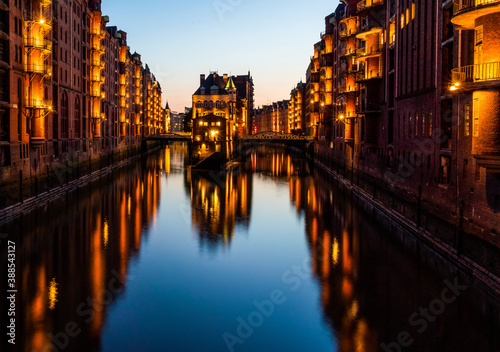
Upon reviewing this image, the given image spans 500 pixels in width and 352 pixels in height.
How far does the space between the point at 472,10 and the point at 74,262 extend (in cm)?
2317

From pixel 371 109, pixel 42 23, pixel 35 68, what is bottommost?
pixel 371 109

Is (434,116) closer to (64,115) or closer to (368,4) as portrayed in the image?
(368,4)

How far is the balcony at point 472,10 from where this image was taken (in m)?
22.5

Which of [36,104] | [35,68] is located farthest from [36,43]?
[36,104]

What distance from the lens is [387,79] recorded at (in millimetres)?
47906

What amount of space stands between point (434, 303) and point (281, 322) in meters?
6.16

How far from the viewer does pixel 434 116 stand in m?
33.4

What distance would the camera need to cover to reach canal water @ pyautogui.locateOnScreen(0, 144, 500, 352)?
49.3 feet

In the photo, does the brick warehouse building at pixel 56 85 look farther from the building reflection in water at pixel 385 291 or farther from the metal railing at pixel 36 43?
the building reflection in water at pixel 385 291

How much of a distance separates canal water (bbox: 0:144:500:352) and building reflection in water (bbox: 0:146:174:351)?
0.23ft

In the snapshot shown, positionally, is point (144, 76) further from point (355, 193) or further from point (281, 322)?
point (281, 322)

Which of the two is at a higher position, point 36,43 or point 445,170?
point 36,43

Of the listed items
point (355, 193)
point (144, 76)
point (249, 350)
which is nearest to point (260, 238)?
point (249, 350)

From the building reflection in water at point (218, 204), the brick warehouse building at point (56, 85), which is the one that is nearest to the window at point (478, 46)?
the building reflection in water at point (218, 204)
